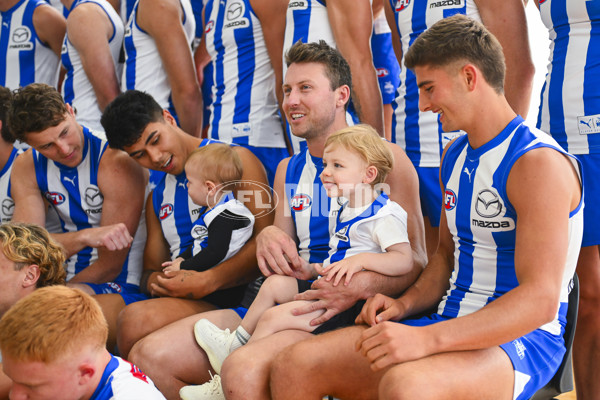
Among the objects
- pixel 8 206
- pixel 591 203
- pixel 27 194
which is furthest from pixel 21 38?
pixel 591 203

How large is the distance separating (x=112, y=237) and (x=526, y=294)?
1686 mm

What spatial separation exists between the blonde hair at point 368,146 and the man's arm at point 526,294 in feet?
1.96

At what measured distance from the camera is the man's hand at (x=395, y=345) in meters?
1.47

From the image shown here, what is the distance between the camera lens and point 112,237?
Result: 253cm

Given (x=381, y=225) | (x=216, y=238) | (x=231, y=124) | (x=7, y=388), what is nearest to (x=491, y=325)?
(x=381, y=225)

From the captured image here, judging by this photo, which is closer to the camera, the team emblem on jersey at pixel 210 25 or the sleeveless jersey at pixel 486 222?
the sleeveless jersey at pixel 486 222

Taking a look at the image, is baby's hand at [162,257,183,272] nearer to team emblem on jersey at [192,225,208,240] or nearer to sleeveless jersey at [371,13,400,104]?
team emblem on jersey at [192,225,208,240]

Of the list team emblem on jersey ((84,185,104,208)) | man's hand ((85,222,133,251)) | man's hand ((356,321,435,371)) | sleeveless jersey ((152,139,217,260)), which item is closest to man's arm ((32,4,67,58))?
team emblem on jersey ((84,185,104,208))

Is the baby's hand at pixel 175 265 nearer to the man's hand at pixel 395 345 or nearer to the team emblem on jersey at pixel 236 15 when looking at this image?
the man's hand at pixel 395 345

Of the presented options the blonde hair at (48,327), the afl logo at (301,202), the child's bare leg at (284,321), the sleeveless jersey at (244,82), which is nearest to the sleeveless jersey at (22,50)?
the sleeveless jersey at (244,82)

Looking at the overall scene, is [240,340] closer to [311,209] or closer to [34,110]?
[311,209]

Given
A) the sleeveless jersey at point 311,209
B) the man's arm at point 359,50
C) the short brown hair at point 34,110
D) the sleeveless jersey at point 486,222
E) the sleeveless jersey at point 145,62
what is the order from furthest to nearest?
the sleeveless jersey at point 145,62, the man's arm at point 359,50, the short brown hair at point 34,110, the sleeveless jersey at point 311,209, the sleeveless jersey at point 486,222

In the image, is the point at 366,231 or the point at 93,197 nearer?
the point at 366,231

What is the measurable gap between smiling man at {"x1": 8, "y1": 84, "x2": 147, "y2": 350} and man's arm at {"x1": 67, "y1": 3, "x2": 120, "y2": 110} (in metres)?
0.63
